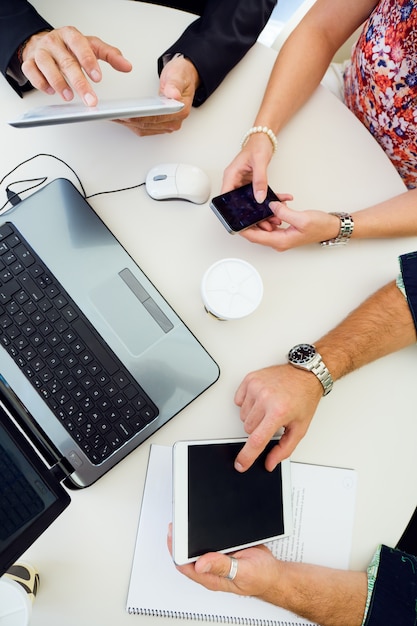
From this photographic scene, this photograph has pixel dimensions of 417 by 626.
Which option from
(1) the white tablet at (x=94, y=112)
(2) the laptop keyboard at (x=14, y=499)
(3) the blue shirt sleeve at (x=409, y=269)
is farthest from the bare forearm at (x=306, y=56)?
(2) the laptop keyboard at (x=14, y=499)

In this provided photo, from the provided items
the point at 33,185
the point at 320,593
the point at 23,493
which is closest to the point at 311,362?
the point at 320,593

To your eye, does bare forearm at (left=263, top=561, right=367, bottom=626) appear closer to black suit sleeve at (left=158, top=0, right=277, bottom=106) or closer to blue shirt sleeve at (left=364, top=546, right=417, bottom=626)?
blue shirt sleeve at (left=364, top=546, right=417, bottom=626)

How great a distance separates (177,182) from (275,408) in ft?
1.35

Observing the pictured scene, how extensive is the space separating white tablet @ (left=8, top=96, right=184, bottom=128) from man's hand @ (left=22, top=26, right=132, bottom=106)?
0.23 feet

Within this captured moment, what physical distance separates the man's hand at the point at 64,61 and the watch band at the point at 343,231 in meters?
0.46

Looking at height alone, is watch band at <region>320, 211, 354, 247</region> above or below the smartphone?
below

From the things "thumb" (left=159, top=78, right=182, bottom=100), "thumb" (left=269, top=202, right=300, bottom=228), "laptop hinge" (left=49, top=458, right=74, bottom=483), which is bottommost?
"laptop hinge" (left=49, top=458, right=74, bottom=483)

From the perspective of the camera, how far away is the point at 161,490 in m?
0.69

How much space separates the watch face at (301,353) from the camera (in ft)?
2.43

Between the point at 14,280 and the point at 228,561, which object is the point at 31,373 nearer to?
the point at 14,280

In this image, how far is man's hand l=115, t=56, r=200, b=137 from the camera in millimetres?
772

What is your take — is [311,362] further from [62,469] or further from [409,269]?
[62,469]

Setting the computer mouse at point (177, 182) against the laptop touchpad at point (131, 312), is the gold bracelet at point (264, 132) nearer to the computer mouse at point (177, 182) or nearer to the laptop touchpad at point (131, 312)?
the computer mouse at point (177, 182)

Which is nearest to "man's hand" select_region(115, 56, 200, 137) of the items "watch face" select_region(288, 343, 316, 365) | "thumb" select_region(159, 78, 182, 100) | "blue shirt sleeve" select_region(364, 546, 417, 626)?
"thumb" select_region(159, 78, 182, 100)
